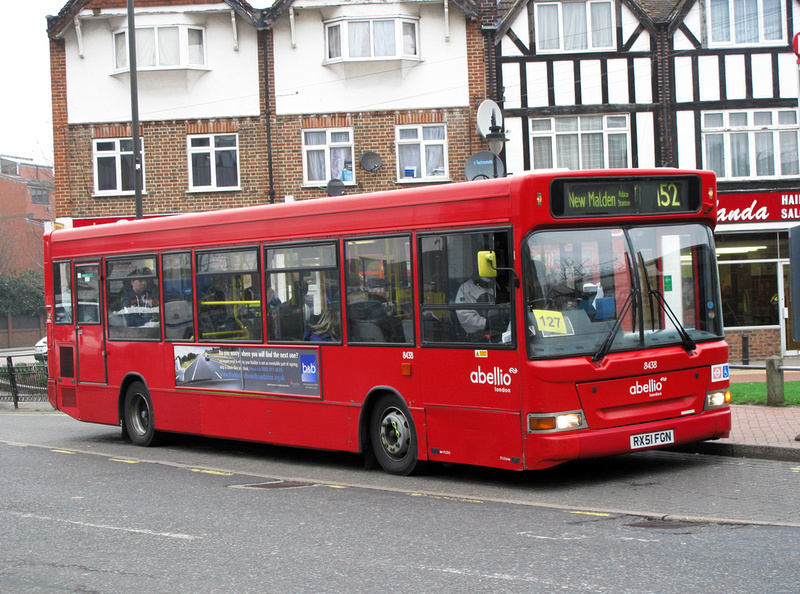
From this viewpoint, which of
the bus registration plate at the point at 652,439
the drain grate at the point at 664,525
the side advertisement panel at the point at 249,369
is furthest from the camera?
the side advertisement panel at the point at 249,369

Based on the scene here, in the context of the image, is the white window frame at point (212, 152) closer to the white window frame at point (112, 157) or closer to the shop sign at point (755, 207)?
the white window frame at point (112, 157)

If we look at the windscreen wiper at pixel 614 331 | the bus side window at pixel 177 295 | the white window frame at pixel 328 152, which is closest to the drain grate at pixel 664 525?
the windscreen wiper at pixel 614 331

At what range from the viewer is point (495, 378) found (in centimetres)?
894

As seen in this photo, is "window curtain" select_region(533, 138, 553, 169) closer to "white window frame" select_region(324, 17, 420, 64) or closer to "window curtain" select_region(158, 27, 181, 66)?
"white window frame" select_region(324, 17, 420, 64)

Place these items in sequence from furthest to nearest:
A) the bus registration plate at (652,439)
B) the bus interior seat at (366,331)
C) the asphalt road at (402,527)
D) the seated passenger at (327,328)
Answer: the seated passenger at (327,328) < the bus interior seat at (366,331) < the bus registration plate at (652,439) < the asphalt road at (402,527)

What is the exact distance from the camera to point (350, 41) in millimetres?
25250

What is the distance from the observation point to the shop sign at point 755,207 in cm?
2488

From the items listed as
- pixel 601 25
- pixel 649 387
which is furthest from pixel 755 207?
pixel 649 387

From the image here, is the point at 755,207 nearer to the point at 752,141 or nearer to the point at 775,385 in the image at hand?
the point at 752,141

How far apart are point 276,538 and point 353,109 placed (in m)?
19.3

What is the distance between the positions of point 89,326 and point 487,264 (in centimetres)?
779

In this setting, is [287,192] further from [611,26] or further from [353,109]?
[611,26]

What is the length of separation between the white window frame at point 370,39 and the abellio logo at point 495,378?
56.1 ft

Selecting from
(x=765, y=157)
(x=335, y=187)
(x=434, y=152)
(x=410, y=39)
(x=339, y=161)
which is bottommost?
(x=335, y=187)
